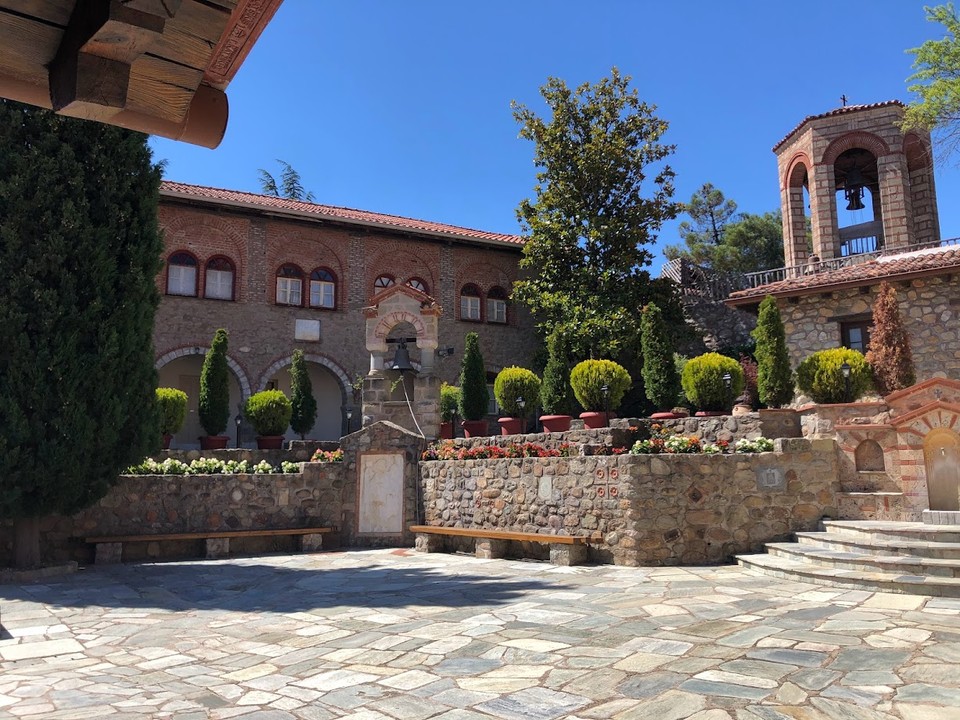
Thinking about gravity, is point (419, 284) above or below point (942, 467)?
above

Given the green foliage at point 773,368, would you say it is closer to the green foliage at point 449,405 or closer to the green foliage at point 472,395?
the green foliage at point 472,395

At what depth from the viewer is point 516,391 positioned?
16172mm

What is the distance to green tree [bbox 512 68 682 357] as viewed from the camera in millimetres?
20094

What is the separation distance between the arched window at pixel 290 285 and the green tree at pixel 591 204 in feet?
21.8

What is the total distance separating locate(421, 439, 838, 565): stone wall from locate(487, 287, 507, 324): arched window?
46.5 feet

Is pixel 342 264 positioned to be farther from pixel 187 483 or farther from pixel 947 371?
pixel 947 371

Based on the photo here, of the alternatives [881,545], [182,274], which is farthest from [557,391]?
[182,274]

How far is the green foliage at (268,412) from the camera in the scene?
1648 centimetres

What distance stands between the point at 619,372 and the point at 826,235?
32.5 ft

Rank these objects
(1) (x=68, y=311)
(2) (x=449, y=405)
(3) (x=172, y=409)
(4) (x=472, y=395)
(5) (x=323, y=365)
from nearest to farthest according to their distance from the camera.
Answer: (1) (x=68, y=311) < (3) (x=172, y=409) < (4) (x=472, y=395) < (2) (x=449, y=405) < (5) (x=323, y=365)

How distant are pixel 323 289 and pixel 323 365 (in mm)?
2331

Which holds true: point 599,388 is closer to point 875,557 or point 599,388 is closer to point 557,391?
point 557,391

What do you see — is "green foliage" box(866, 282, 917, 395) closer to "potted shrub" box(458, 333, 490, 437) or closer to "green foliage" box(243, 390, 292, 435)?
"potted shrub" box(458, 333, 490, 437)

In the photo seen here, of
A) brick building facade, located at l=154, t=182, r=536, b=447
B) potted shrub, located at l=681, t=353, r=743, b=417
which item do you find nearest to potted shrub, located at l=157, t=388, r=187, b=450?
brick building facade, located at l=154, t=182, r=536, b=447
